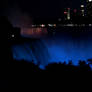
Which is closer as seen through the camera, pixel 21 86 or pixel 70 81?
pixel 21 86

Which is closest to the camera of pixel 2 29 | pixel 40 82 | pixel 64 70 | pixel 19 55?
pixel 40 82

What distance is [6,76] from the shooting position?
8078 mm

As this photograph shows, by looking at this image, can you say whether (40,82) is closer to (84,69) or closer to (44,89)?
(44,89)

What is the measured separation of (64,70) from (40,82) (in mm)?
1919

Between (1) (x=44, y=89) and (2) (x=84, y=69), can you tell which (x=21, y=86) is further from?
(2) (x=84, y=69)

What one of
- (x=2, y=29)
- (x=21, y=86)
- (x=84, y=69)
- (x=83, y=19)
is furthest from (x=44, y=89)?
(x=83, y=19)

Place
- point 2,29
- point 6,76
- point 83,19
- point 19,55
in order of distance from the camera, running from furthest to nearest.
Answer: point 83,19 → point 19,55 → point 2,29 → point 6,76

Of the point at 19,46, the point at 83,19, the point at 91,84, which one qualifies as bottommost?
the point at 91,84

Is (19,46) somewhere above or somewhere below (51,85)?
above

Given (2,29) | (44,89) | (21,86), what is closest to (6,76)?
(21,86)

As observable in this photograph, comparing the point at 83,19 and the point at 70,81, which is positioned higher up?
the point at 83,19

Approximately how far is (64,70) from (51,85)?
1.85m

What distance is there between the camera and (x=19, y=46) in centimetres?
1647

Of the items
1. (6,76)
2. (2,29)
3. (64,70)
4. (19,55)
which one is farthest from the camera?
(19,55)
